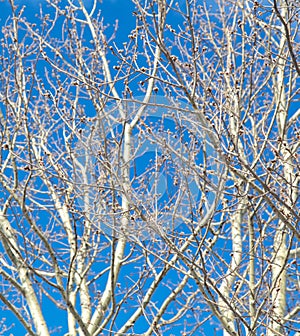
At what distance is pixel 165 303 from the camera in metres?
5.57

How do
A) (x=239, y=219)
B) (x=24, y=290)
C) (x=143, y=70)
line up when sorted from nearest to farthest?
(x=143, y=70), (x=24, y=290), (x=239, y=219)

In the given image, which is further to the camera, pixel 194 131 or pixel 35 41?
pixel 35 41

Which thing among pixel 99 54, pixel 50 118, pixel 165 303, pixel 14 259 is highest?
pixel 99 54

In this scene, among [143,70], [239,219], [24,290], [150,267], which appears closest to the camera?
[143,70]

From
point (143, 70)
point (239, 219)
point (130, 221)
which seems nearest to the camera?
point (143, 70)

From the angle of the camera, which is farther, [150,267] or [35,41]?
[35,41]

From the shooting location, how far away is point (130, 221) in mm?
4422

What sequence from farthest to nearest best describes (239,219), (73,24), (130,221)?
(73,24) → (239,219) → (130,221)

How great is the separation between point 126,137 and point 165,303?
1.92 metres

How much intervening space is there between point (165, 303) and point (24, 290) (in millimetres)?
1557

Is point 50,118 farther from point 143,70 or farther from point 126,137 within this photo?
point 143,70

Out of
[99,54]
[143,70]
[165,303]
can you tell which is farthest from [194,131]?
[99,54]

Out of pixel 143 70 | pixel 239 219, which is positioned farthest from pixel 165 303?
pixel 143 70

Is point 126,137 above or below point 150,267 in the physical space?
above
